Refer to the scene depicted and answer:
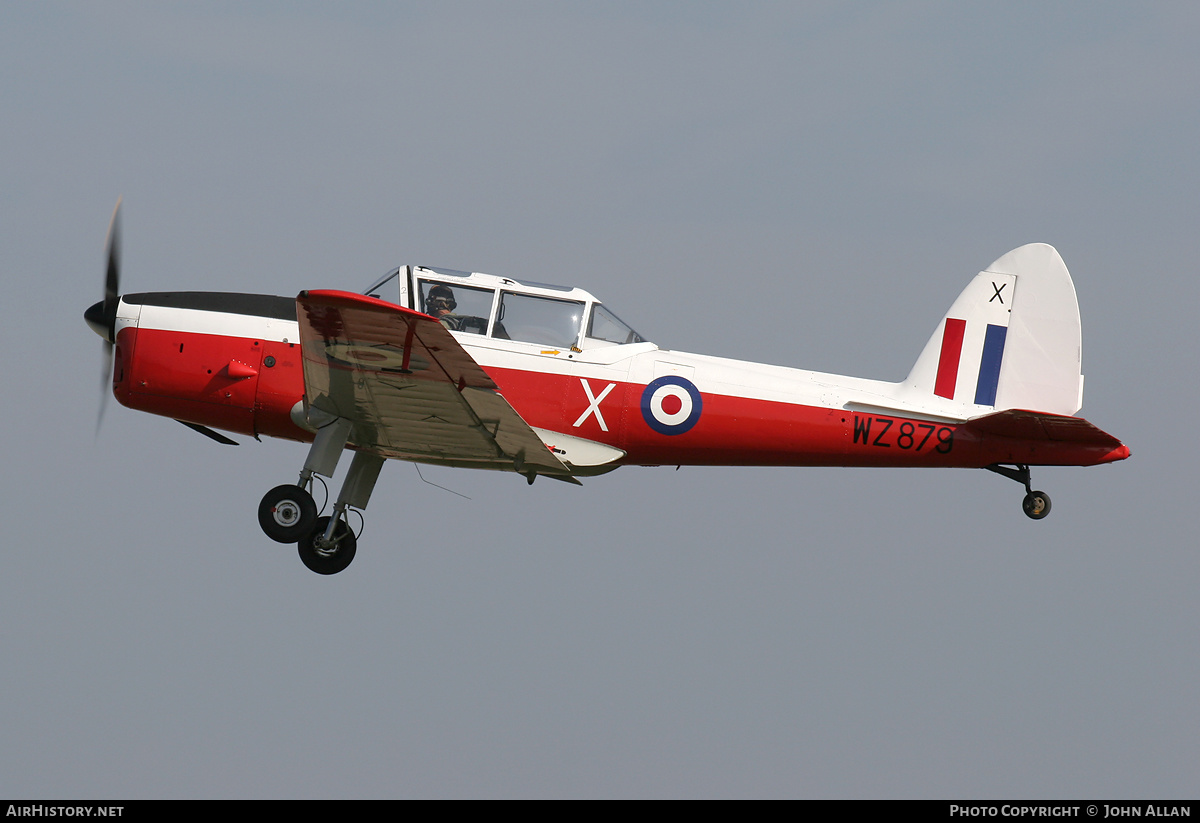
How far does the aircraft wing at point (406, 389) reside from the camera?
9172mm

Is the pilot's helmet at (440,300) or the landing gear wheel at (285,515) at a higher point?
the pilot's helmet at (440,300)

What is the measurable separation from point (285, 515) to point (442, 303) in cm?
222

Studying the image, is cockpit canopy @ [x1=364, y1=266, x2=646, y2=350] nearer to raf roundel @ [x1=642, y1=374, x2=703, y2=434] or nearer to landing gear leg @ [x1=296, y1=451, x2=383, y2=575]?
raf roundel @ [x1=642, y1=374, x2=703, y2=434]

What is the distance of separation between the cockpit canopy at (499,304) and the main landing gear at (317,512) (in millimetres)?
1244

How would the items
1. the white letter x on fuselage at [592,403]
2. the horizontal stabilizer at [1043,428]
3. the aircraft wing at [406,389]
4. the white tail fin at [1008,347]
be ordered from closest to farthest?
the aircraft wing at [406,389] → the horizontal stabilizer at [1043,428] → the white letter x on fuselage at [592,403] → the white tail fin at [1008,347]

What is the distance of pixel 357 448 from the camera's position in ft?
37.0

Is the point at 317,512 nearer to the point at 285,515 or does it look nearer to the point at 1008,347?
the point at 285,515

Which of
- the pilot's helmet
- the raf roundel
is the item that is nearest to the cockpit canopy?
the pilot's helmet

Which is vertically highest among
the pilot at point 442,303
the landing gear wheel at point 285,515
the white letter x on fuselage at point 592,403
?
the pilot at point 442,303

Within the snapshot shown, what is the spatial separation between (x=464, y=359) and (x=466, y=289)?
1.57m

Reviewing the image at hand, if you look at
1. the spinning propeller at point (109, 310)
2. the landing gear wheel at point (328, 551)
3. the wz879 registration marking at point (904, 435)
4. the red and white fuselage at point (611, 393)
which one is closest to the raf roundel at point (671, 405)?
the red and white fuselage at point (611, 393)

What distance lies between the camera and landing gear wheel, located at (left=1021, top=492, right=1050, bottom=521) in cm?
1126

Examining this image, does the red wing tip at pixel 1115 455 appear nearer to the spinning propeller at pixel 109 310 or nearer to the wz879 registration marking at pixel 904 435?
the wz879 registration marking at pixel 904 435

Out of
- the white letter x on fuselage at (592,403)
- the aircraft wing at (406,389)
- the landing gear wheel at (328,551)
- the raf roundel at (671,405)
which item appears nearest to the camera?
the aircraft wing at (406,389)
